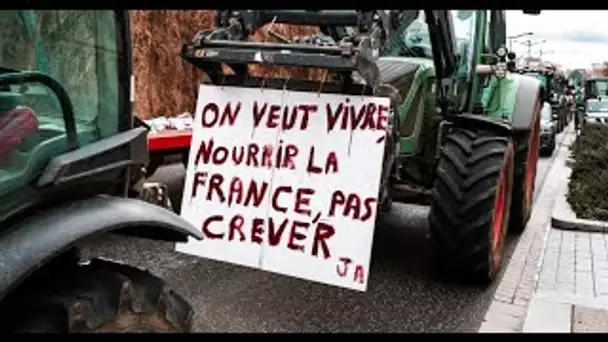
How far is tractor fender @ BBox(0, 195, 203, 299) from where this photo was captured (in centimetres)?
206

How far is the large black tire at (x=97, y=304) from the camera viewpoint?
6.53ft

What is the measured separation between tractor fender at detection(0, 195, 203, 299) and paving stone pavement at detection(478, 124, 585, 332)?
1.36 meters

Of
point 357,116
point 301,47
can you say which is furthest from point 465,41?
point 357,116

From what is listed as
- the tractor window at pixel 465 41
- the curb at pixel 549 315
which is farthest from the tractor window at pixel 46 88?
the tractor window at pixel 465 41

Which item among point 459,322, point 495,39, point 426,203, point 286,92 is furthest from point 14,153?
point 495,39

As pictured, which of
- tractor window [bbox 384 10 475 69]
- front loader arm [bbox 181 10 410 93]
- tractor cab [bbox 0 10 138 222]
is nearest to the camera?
tractor cab [bbox 0 10 138 222]

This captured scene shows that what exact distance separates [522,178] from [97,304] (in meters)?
5.35

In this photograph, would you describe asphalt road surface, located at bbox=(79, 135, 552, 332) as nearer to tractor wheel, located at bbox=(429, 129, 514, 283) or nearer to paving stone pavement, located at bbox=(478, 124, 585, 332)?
paving stone pavement, located at bbox=(478, 124, 585, 332)

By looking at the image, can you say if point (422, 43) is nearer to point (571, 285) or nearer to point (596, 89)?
point (571, 285)

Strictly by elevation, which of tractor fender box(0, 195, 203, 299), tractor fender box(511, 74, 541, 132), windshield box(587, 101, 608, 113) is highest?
tractor fender box(0, 195, 203, 299)

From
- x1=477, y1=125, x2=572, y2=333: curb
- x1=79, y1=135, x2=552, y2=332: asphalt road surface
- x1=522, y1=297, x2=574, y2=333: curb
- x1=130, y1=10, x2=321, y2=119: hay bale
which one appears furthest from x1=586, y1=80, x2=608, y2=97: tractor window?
x1=522, y1=297, x2=574, y2=333: curb

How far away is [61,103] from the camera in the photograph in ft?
7.90

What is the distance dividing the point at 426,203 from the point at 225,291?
164 centimetres

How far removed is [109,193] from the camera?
8.53ft
